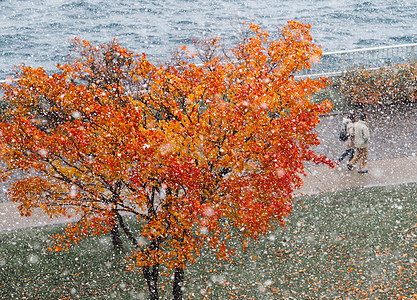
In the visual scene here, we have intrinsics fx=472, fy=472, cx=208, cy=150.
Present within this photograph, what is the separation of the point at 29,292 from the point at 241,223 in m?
5.11

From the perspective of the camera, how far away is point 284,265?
33.1 ft

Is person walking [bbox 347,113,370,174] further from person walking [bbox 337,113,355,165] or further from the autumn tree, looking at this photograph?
the autumn tree

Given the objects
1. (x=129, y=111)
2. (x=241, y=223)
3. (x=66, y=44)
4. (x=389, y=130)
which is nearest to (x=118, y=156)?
(x=129, y=111)

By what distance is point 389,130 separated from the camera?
15719mm

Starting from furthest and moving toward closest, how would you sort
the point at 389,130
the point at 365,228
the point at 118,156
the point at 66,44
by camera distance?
1. the point at 66,44
2. the point at 389,130
3. the point at 365,228
4. the point at 118,156

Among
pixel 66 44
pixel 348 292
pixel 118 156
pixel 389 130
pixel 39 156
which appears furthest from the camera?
pixel 66 44

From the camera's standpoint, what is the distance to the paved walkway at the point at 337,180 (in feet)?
38.0

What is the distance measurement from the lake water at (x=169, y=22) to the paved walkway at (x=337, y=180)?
91.9 ft

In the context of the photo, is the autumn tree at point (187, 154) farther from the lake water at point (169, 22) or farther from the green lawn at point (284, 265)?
the lake water at point (169, 22)

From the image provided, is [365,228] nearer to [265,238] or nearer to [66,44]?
[265,238]

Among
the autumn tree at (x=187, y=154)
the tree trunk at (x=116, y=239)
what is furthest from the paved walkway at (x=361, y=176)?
the tree trunk at (x=116, y=239)

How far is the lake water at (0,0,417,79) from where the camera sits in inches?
1758

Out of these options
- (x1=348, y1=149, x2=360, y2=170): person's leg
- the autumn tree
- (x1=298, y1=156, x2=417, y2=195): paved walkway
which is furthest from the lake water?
the autumn tree

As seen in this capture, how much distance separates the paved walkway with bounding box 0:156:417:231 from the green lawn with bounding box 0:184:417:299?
1.37 ft
